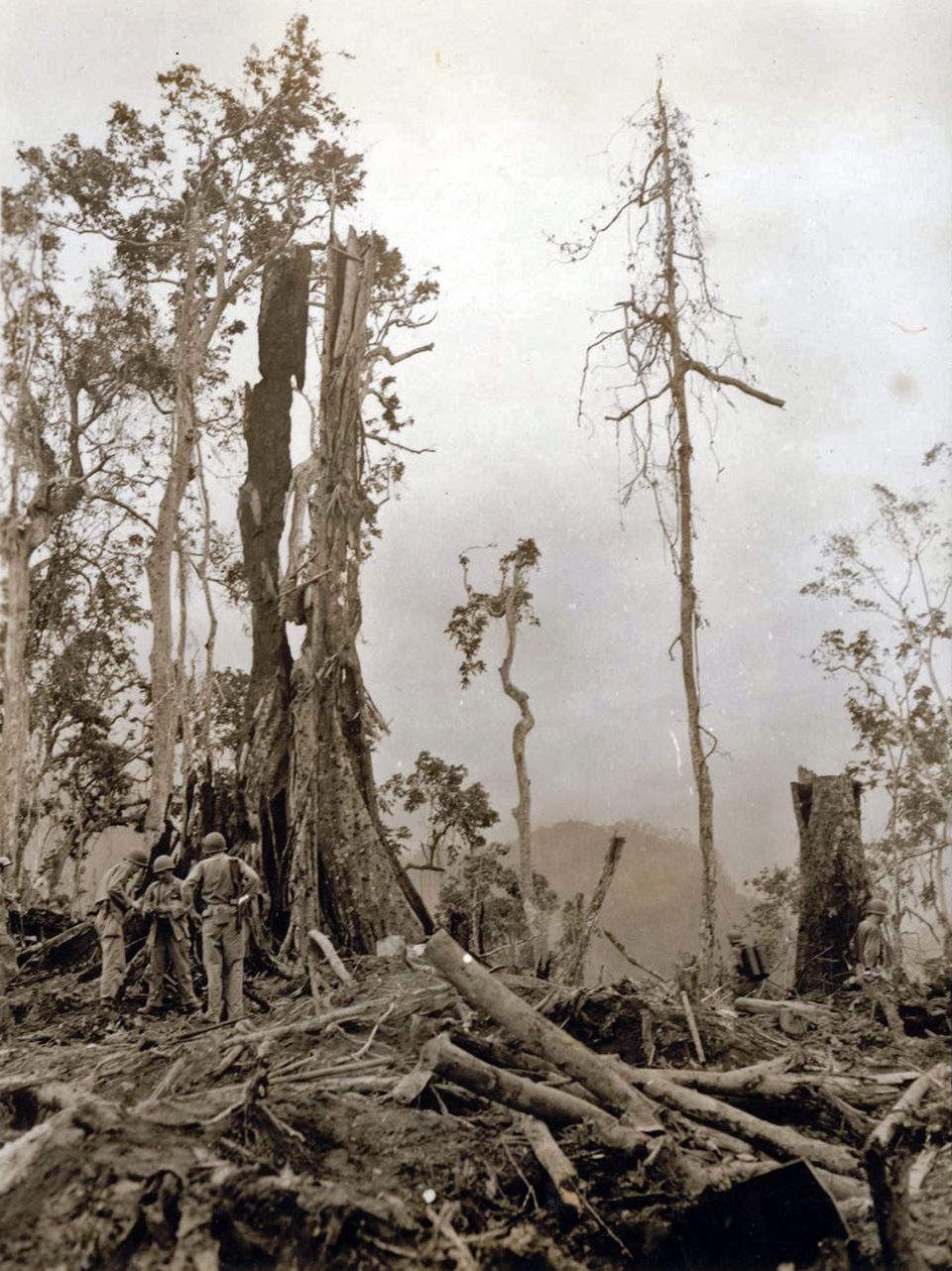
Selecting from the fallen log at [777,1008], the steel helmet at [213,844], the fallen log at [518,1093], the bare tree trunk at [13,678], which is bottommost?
the fallen log at [777,1008]

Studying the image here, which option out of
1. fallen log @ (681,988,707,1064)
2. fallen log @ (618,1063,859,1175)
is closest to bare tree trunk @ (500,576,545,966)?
fallen log @ (681,988,707,1064)

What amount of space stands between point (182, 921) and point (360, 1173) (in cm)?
548

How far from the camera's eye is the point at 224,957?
8023 mm

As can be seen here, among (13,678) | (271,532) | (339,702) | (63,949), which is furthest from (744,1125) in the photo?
(13,678)

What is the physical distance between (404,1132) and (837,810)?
7.85 m

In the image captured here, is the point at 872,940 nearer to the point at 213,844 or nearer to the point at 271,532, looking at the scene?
the point at 213,844

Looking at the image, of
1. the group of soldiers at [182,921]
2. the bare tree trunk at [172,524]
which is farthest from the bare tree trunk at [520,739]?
the group of soldiers at [182,921]

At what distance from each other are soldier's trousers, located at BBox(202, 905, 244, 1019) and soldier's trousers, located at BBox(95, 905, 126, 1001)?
4.34ft

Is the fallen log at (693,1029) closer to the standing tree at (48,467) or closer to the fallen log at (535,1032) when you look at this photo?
the fallen log at (535,1032)

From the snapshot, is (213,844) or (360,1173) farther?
(213,844)

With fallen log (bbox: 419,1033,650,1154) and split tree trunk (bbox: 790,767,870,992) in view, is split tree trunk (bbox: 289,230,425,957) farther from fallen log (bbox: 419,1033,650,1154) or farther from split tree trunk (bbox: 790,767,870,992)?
fallen log (bbox: 419,1033,650,1154)

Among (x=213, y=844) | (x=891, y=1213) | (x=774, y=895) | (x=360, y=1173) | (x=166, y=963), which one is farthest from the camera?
(x=774, y=895)

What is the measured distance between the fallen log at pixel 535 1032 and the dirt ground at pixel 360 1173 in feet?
0.63

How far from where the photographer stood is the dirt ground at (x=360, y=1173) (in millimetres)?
3219
